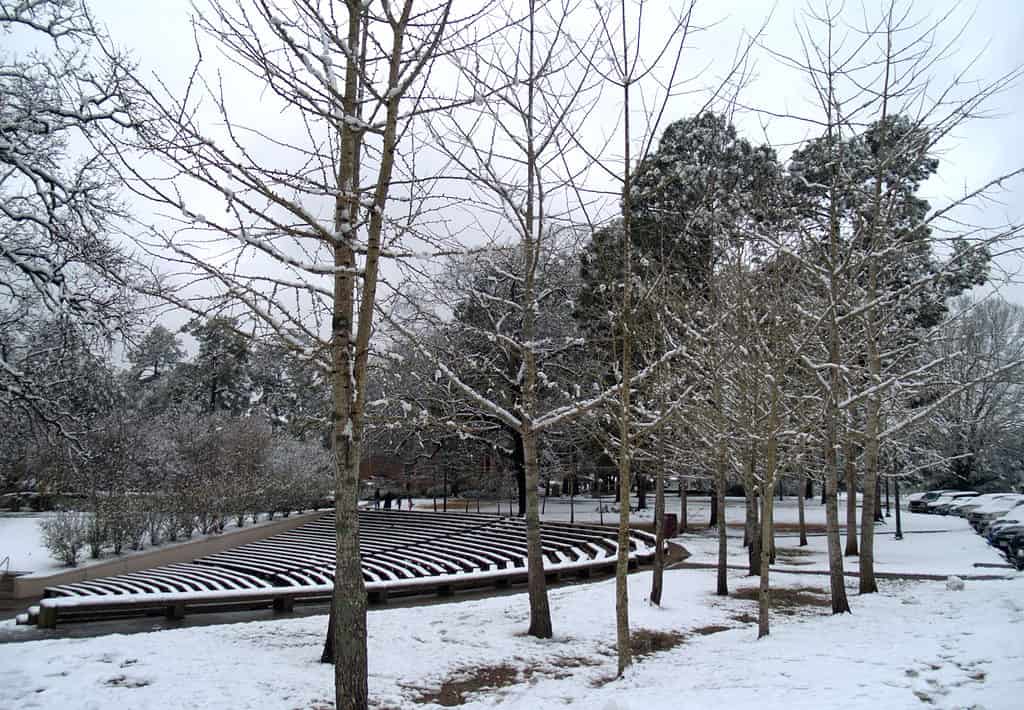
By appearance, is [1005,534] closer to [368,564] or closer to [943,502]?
[368,564]

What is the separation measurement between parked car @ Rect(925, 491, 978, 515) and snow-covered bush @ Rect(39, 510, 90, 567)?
3823 cm

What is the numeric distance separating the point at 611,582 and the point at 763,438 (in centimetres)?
691

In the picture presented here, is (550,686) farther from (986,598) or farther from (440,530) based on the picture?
(440,530)

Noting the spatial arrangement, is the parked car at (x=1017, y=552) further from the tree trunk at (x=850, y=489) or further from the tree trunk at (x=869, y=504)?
the tree trunk at (x=869, y=504)

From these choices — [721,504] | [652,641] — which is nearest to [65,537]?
[652,641]

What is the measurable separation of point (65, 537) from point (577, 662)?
18667 mm

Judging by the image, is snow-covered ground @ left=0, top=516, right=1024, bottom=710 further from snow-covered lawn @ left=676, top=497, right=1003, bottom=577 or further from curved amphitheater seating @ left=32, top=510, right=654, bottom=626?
snow-covered lawn @ left=676, top=497, right=1003, bottom=577

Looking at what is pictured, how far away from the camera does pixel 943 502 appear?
1487 inches

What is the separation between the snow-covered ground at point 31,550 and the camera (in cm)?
2062

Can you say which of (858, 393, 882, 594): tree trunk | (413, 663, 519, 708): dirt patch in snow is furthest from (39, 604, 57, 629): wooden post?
(858, 393, 882, 594): tree trunk

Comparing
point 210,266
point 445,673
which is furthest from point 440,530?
point 210,266

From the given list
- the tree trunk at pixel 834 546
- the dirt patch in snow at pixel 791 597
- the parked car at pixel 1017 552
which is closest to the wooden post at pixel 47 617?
the dirt patch in snow at pixel 791 597

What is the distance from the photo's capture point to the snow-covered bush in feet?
67.8

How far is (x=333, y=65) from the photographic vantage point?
5.32 m
